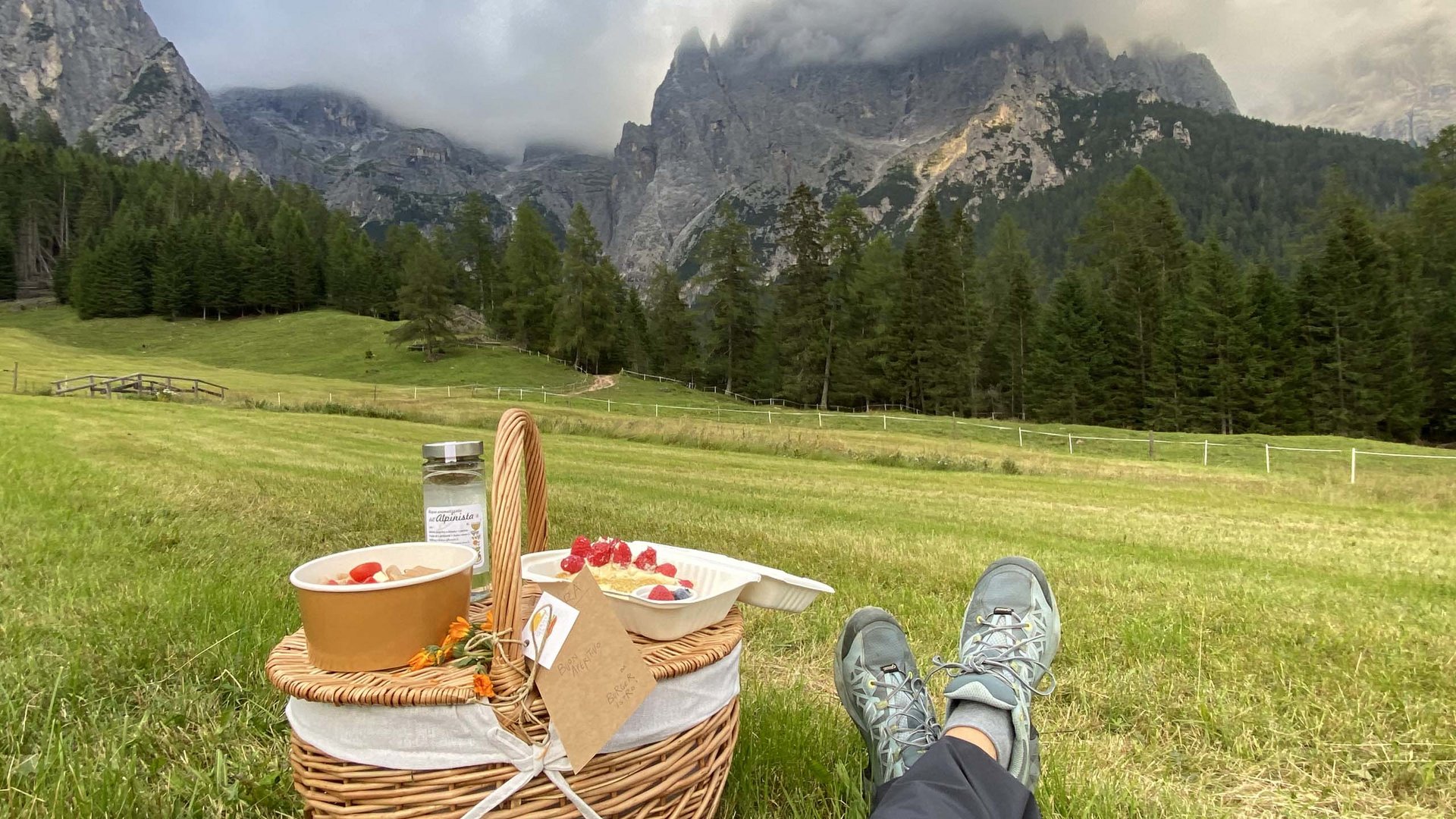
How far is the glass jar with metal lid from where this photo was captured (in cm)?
202

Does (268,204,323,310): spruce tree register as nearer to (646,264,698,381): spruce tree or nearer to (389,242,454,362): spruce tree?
(389,242,454,362): spruce tree

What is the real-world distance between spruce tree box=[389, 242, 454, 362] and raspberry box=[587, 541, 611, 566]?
5636 centimetres

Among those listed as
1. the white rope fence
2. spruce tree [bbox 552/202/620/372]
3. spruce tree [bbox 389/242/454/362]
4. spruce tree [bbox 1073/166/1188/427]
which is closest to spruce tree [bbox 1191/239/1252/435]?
spruce tree [bbox 1073/166/1188/427]

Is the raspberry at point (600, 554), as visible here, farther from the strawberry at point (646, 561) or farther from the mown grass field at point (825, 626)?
the mown grass field at point (825, 626)

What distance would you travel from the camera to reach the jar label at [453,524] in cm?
202

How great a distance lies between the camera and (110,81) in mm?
181500

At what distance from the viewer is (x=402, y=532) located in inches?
231

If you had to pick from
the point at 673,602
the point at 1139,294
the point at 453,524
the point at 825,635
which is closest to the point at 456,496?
the point at 453,524

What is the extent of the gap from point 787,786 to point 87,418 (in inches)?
797

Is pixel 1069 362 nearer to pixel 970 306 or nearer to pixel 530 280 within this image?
pixel 970 306

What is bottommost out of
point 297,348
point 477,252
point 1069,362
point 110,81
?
point 1069,362

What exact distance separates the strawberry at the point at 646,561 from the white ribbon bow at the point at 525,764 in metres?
0.60

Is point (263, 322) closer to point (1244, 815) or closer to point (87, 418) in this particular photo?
point (87, 418)

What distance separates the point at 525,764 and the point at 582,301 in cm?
5603
